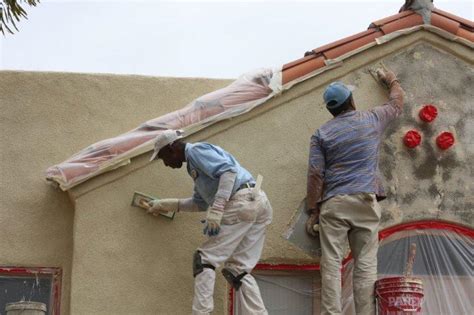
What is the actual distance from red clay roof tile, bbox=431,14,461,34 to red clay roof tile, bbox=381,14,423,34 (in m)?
0.13

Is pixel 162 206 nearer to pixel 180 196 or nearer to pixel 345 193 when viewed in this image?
pixel 180 196

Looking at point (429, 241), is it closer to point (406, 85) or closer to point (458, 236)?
point (458, 236)

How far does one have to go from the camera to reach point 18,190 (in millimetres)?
11250

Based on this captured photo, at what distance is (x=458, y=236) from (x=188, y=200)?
2.57 metres

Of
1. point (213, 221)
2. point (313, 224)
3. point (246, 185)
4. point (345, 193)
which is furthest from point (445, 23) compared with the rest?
point (213, 221)

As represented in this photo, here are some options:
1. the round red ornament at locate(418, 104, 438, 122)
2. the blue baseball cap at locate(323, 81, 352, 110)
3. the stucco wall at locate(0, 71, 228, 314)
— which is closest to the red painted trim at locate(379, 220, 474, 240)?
the round red ornament at locate(418, 104, 438, 122)

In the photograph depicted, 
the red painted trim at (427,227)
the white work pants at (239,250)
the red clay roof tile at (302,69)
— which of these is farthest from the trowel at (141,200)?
the red painted trim at (427,227)

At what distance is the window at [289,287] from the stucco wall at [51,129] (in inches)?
71.4

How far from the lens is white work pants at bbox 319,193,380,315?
33.1 ft

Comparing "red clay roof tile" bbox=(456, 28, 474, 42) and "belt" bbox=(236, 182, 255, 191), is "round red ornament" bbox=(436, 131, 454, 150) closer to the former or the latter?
"red clay roof tile" bbox=(456, 28, 474, 42)

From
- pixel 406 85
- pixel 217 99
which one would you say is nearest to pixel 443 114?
pixel 406 85

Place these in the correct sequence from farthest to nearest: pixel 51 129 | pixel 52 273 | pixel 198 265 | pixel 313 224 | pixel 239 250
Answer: pixel 51 129
pixel 52 273
pixel 313 224
pixel 239 250
pixel 198 265

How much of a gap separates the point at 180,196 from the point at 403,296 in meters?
2.19

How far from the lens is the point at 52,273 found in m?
11.0
